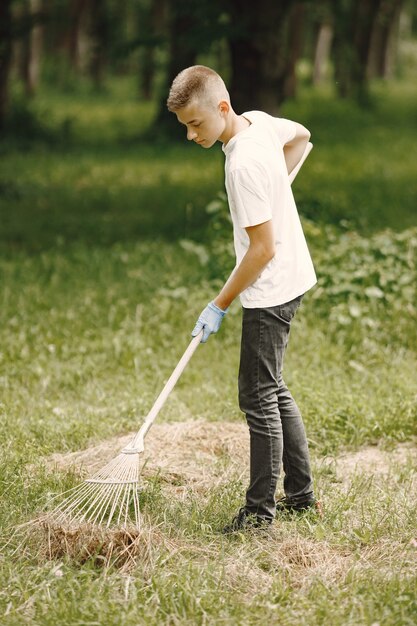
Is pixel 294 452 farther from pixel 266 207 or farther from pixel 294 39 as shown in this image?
pixel 294 39

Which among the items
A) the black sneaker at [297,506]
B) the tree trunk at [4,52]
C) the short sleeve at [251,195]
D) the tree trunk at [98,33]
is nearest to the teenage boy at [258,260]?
the short sleeve at [251,195]

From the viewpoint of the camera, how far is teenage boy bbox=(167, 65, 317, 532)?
3842 mm

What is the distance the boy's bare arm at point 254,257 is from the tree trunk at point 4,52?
13843 millimetres

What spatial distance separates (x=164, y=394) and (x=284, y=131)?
1.20 meters

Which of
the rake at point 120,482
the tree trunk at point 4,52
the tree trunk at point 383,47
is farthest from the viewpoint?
the tree trunk at point 383,47

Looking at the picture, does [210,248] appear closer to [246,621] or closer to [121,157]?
[246,621]

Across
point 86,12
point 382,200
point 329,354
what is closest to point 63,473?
point 329,354

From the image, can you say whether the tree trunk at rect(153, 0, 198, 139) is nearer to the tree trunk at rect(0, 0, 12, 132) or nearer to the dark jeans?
the tree trunk at rect(0, 0, 12, 132)

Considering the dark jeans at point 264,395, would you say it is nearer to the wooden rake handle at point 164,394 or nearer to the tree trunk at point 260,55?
the wooden rake handle at point 164,394

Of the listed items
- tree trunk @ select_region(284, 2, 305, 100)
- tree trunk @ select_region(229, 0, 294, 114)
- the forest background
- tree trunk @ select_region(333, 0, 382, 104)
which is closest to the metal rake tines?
the forest background

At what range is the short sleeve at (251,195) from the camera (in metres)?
3.78

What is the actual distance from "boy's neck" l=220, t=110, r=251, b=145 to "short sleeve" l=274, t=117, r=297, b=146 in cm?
22

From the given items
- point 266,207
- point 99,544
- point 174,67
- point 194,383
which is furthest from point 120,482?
point 174,67

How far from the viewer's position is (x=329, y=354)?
666 centimetres
